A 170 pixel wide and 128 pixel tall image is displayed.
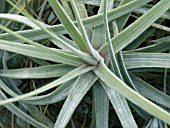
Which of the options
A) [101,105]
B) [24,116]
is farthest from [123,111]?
[24,116]

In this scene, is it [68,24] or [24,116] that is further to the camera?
[24,116]

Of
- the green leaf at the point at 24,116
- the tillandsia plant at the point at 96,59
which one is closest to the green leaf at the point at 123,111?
the tillandsia plant at the point at 96,59

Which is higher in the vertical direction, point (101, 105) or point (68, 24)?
point (68, 24)

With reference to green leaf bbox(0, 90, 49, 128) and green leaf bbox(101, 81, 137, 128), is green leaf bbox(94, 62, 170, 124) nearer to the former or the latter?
green leaf bbox(101, 81, 137, 128)

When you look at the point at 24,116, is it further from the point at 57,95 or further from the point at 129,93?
the point at 129,93

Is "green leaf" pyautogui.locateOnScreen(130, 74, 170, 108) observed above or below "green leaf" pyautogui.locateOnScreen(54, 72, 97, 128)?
below

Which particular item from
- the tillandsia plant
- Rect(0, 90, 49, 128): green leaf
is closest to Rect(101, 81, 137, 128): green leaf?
the tillandsia plant

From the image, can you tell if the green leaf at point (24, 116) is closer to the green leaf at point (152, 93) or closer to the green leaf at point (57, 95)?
the green leaf at point (57, 95)

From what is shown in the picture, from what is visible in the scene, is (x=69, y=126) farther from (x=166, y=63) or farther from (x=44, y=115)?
(x=166, y=63)

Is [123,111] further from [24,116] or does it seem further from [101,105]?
[24,116]

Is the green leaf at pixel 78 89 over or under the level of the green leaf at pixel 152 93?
over
